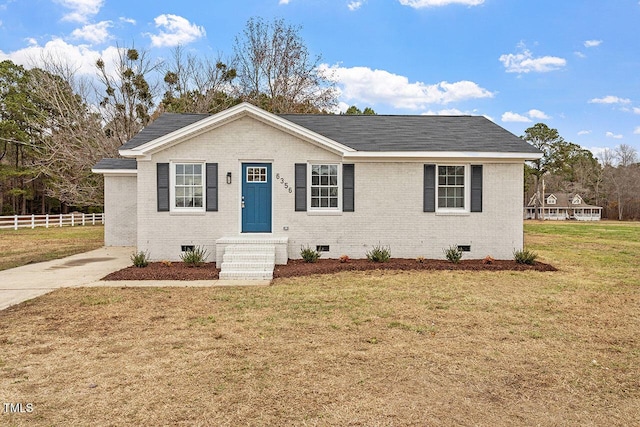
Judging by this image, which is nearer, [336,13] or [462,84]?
[336,13]

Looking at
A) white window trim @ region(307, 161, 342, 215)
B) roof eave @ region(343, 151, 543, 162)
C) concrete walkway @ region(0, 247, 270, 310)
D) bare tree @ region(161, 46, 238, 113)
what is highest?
bare tree @ region(161, 46, 238, 113)

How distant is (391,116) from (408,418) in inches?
482

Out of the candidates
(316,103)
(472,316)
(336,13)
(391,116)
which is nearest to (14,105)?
(316,103)

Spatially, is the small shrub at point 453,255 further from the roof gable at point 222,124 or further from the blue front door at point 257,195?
the blue front door at point 257,195

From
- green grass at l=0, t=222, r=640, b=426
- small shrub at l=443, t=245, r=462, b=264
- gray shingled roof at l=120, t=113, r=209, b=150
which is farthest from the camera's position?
gray shingled roof at l=120, t=113, r=209, b=150

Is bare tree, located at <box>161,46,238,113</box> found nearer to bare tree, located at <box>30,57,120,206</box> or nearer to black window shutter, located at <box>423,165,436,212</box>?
bare tree, located at <box>30,57,120,206</box>

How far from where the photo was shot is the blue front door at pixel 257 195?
11.0 meters

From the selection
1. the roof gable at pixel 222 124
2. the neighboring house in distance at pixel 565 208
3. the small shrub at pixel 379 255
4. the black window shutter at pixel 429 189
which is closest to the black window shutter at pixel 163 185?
the roof gable at pixel 222 124

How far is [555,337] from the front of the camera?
499 cm

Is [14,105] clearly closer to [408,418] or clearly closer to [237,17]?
[237,17]

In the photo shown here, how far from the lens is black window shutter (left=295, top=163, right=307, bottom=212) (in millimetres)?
11016

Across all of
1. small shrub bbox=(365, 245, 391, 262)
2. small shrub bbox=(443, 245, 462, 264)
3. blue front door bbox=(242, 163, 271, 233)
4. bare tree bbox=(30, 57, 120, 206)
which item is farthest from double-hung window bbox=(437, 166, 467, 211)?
bare tree bbox=(30, 57, 120, 206)

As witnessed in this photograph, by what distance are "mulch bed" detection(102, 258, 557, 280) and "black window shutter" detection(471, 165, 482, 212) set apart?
1.61 meters

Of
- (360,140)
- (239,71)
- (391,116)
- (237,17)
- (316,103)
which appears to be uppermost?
(237,17)
